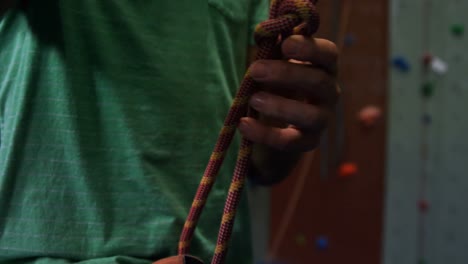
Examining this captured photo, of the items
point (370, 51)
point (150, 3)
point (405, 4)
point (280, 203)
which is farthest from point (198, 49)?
point (405, 4)

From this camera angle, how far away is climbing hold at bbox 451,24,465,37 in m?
1.72

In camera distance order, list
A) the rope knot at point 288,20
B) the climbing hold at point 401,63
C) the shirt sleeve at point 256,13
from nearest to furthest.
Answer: the rope knot at point 288,20 → the shirt sleeve at point 256,13 → the climbing hold at point 401,63

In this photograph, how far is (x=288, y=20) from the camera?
31cm

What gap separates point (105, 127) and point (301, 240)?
3.74 feet

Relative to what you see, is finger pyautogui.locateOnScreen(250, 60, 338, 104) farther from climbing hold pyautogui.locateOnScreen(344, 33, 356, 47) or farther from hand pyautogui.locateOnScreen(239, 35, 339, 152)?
climbing hold pyautogui.locateOnScreen(344, 33, 356, 47)

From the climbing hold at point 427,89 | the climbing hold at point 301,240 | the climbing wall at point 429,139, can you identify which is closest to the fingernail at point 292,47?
the climbing hold at point 301,240

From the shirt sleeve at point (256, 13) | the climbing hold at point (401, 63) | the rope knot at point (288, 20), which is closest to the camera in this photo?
the rope knot at point (288, 20)

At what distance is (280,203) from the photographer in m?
1.37

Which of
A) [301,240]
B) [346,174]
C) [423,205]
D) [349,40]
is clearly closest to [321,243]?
[301,240]

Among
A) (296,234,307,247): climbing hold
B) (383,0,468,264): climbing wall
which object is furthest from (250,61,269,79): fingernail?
(383,0,468,264): climbing wall

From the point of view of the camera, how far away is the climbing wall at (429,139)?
5.50 feet

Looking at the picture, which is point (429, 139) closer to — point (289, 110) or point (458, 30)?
point (458, 30)

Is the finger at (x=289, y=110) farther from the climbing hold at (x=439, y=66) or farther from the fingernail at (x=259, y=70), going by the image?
the climbing hold at (x=439, y=66)

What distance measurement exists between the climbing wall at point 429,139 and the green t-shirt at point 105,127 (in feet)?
4.65
